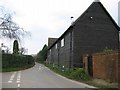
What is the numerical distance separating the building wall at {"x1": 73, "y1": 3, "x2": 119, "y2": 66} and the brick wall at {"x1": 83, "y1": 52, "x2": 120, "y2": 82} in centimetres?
1174

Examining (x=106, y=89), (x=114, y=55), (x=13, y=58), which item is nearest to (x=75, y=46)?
(x=13, y=58)

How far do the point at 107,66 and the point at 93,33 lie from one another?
1733cm

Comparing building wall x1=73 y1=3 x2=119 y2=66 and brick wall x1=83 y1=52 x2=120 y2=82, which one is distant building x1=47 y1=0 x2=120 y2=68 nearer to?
building wall x1=73 y1=3 x2=119 y2=66

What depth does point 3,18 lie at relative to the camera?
34.7 meters

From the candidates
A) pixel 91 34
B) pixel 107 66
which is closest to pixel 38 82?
pixel 107 66

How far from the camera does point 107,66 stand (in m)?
21.1

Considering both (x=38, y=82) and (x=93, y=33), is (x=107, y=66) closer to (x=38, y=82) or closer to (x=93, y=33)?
(x=38, y=82)

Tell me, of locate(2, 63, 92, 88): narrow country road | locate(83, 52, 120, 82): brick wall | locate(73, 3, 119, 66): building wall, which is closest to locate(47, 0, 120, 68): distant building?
locate(73, 3, 119, 66): building wall

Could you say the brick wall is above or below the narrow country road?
above

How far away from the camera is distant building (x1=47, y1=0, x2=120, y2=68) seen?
37.2 meters

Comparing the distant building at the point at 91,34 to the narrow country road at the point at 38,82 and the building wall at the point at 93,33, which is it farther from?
the narrow country road at the point at 38,82

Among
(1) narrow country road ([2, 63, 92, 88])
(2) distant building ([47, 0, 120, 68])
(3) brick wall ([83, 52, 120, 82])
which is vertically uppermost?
(2) distant building ([47, 0, 120, 68])

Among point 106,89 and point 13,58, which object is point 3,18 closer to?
point 13,58

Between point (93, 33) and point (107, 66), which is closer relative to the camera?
point (107, 66)
